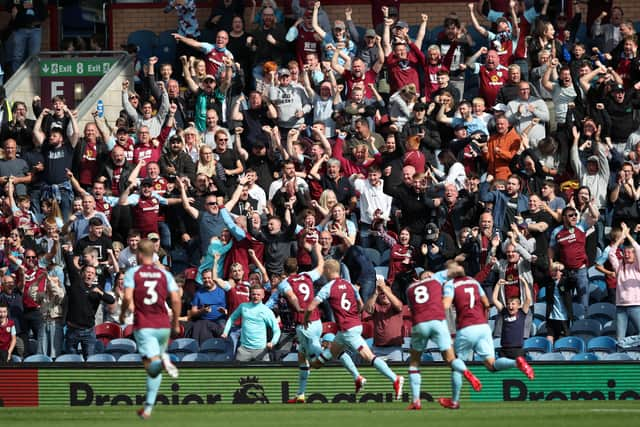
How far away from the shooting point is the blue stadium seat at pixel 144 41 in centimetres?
2852

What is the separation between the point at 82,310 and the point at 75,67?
23.5 feet

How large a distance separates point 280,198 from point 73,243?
3.43m

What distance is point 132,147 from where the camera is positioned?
80.7 ft

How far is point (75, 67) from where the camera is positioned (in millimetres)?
27812

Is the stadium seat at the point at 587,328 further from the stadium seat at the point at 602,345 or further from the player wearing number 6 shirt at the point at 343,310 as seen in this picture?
the player wearing number 6 shirt at the point at 343,310

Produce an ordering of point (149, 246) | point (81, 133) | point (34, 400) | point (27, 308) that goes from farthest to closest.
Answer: point (81, 133)
point (27, 308)
point (34, 400)
point (149, 246)

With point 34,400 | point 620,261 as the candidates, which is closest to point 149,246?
point 34,400

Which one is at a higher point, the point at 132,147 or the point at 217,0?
the point at 217,0

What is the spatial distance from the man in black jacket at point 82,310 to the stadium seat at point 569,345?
22.4ft

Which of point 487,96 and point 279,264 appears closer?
point 279,264

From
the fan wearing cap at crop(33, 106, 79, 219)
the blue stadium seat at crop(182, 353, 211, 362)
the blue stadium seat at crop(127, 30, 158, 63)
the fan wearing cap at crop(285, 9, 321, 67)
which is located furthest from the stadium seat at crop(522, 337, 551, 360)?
the blue stadium seat at crop(127, 30, 158, 63)

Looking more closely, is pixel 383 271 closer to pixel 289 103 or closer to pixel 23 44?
pixel 289 103

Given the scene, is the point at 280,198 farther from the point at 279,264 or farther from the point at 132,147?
the point at 132,147

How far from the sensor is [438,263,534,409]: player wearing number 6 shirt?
17984mm
